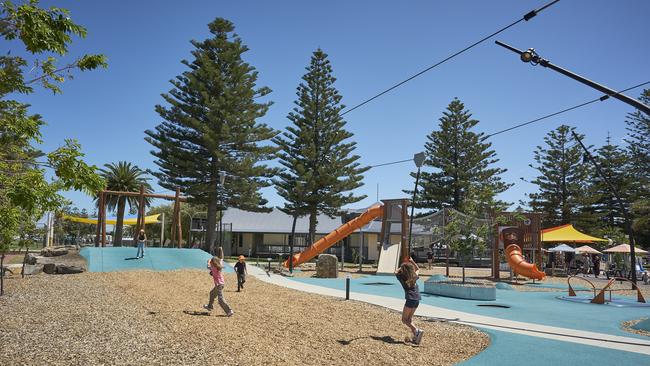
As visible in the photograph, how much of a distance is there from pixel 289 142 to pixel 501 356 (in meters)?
32.8

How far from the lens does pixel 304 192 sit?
122ft

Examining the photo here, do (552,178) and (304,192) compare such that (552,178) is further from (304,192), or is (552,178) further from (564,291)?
(564,291)

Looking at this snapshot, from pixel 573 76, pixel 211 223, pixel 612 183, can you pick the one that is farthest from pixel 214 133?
pixel 612 183

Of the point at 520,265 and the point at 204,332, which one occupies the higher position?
the point at 520,265

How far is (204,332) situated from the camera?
27.1ft

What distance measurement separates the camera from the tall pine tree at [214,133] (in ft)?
112

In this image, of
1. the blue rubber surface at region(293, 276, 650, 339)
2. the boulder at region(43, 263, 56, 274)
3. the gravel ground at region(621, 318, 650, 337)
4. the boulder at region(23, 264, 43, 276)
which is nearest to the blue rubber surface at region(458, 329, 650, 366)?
the blue rubber surface at region(293, 276, 650, 339)

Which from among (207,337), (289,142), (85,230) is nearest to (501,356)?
(207,337)

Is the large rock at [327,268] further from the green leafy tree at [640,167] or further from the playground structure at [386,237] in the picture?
the green leafy tree at [640,167]

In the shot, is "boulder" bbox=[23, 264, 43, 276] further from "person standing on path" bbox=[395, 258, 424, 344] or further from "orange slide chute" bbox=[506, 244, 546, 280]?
"orange slide chute" bbox=[506, 244, 546, 280]

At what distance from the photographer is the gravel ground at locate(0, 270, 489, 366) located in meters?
6.82

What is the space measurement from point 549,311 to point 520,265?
10.8 metres

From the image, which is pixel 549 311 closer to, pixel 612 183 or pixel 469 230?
pixel 469 230

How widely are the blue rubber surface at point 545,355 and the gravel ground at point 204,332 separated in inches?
11.9
